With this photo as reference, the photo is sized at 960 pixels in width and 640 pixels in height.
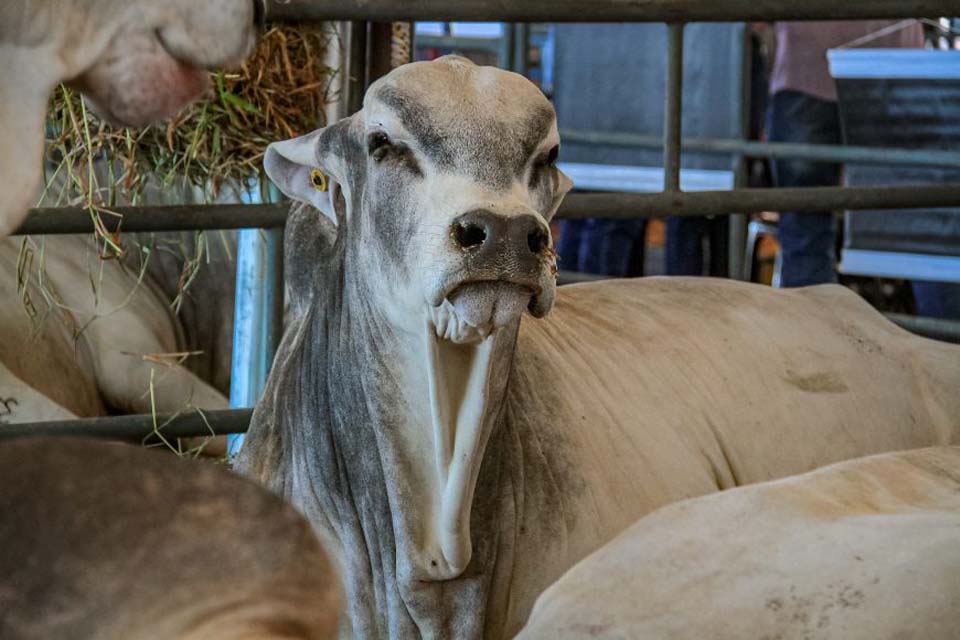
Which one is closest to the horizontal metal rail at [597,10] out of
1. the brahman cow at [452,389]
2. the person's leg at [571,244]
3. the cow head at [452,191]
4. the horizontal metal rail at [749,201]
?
the horizontal metal rail at [749,201]

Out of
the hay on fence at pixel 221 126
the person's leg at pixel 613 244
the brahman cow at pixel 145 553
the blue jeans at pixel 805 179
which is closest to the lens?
the brahman cow at pixel 145 553

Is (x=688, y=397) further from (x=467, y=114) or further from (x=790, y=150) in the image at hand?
(x=790, y=150)

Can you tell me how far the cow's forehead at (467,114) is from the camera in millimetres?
2443

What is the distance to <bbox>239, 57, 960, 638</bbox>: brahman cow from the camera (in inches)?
94.8

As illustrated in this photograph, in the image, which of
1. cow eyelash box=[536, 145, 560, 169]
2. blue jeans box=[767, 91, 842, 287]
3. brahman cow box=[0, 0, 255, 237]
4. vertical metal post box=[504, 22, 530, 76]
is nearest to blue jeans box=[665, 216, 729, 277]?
blue jeans box=[767, 91, 842, 287]

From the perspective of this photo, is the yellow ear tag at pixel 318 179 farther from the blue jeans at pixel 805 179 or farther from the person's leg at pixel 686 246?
the person's leg at pixel 686 246

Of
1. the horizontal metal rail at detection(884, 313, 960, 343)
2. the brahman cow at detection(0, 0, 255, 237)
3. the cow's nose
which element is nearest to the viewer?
the brahman cow at detection(0, 0, 255, 237)

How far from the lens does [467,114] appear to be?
248 cm

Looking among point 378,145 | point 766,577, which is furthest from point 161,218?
point 766,577

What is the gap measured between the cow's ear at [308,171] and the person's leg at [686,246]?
3975mm

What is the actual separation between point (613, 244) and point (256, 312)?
3421 millimetres

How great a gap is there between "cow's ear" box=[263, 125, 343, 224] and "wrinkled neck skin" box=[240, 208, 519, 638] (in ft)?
0.44

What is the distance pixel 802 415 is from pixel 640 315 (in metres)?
0.40

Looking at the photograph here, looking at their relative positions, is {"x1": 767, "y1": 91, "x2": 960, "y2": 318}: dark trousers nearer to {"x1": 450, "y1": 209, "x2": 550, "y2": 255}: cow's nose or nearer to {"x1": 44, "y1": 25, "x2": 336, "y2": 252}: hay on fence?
{"x1": 44, "y1": 25, "x2": 336, "y2": 252}: hay on fence
